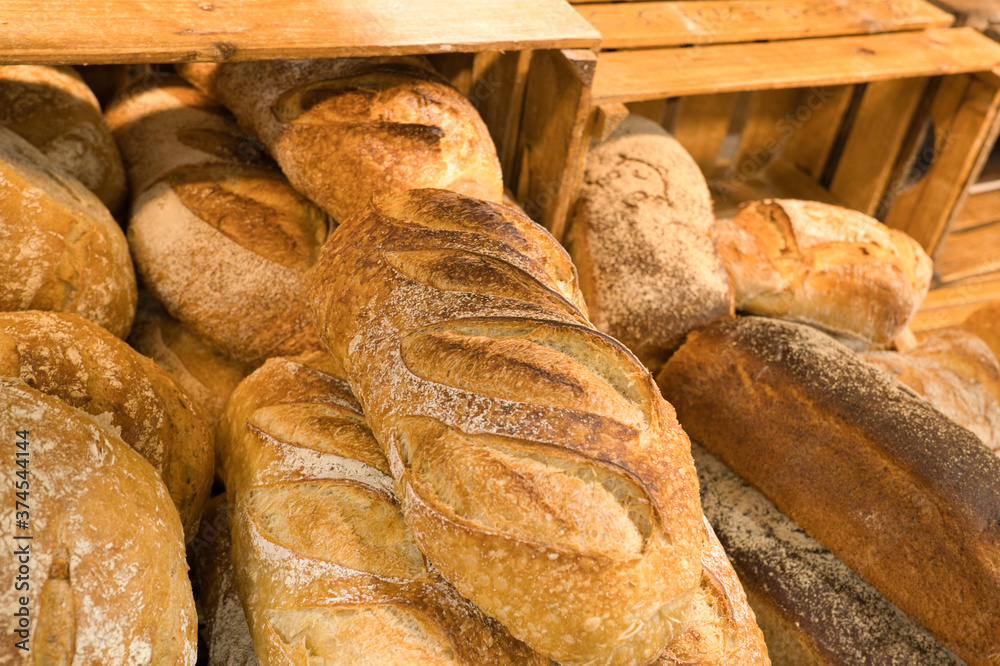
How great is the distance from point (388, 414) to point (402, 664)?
341 millimetres

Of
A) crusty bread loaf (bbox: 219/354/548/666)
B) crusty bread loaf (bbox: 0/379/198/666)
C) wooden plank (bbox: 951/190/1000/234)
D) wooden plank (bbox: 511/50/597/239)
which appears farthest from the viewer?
wooden plank (bbox: 951/190/1000/234)

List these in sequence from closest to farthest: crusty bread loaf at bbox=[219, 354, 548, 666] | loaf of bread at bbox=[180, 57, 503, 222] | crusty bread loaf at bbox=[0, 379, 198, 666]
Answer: crusty bread loaf at bbox=[0, 379, 198, 666], crusty bread loaf at bbox=[219, 354, 548, 666], loaf of bread at bbox=[180, 57, 503, 222]

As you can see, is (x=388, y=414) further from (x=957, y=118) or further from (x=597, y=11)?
(x=957, y=118)

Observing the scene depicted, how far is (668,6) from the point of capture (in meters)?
2.01

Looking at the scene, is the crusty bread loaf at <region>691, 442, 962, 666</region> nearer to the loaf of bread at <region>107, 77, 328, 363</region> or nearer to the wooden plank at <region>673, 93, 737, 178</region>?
the loaf of bread at <region>107, 77, 328, 363</region>

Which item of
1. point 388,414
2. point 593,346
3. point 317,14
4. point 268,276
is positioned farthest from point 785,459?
point 317,14

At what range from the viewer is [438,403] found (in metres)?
1.08

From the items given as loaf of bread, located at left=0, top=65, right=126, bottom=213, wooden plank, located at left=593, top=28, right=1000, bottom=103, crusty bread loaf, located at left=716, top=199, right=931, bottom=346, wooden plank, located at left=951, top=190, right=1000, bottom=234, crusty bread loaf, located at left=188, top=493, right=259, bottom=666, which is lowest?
crusty bread loaf, located at left=188, top=493, right=259, bottom=666

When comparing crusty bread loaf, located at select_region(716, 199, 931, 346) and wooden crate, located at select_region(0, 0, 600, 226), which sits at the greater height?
wooden crate, located at select_region(0, 0, 600, 226)

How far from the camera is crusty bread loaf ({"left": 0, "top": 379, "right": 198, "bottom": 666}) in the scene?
88 centimetres

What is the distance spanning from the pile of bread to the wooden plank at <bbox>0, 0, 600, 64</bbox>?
17 centimetres

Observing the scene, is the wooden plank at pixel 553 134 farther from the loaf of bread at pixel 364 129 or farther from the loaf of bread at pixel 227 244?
the loaf of bread at pixel 227 244

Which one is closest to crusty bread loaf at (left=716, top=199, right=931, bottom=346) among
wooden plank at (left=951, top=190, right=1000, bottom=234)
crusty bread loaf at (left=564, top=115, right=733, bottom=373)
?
crusty bread loaf at (left=564, top=115, right=733, bottom=373)

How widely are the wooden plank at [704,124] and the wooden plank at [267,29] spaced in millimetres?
1073
